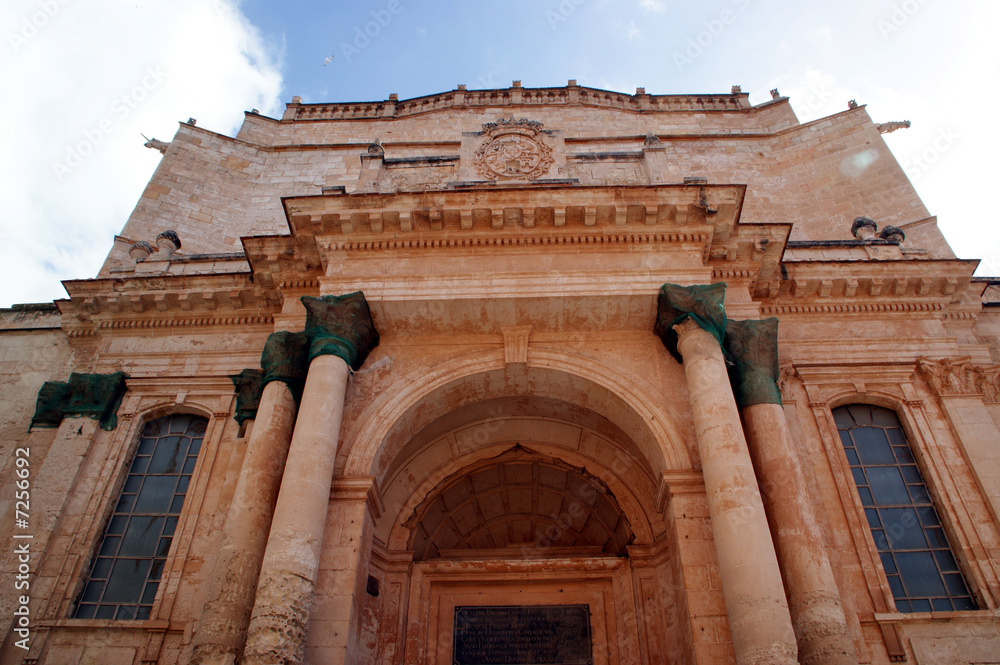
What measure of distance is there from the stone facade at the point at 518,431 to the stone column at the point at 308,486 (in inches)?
1.5

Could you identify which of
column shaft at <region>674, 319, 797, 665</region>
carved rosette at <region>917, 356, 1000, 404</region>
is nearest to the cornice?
carved rosette at <region>917, 356, 1000, 404</region>

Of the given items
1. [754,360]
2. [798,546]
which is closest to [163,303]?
[754,360]

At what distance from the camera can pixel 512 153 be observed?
1176 centimetres

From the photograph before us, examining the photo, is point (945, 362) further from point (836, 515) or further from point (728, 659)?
point (728, 659)

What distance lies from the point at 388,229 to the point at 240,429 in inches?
154

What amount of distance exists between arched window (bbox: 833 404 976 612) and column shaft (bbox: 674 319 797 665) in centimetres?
283

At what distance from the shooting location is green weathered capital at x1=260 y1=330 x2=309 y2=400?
9.25 meters

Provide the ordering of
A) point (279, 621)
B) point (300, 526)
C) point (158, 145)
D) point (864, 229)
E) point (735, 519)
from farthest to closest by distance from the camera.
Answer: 1. point (158, 145)
2. point (864, 229)
3. point (300, 526)
4. point (735, 519)
5. point (279, 621)

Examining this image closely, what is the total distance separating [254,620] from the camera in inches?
272

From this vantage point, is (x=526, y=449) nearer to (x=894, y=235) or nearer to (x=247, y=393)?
(x=247, y=393)

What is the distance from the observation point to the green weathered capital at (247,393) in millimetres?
9969

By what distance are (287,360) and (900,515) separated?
9063 millimetres

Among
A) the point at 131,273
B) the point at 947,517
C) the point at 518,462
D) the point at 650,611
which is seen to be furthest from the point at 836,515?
the point at 131,273

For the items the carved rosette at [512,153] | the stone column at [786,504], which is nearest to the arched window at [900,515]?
the stone column at [786,504]
